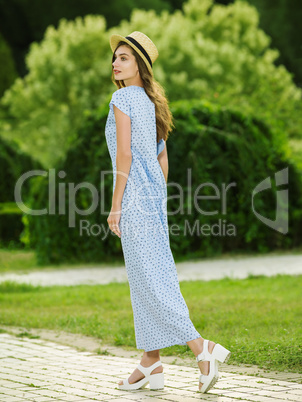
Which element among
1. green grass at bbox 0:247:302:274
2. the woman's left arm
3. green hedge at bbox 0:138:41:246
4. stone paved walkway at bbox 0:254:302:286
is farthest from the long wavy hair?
green hedge at bbox 0:138:41:246

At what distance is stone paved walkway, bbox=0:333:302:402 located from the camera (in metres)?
3.58

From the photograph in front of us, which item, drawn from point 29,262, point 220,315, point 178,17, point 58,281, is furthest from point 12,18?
point 220,315

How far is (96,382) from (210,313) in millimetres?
2351

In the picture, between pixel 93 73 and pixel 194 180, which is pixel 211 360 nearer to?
pixel 194 180

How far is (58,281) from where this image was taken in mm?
9352

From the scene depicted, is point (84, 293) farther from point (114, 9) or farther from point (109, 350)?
point (114, 9)

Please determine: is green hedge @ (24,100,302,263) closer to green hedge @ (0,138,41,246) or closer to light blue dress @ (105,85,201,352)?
green hedge @ (0,138,41,246)

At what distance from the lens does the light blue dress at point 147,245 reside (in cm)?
377

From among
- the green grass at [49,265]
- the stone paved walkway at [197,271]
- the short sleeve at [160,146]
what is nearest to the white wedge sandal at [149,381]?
the short sleeve at [160,146]

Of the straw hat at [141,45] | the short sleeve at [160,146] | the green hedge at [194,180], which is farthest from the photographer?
the green hedge at [194,180]

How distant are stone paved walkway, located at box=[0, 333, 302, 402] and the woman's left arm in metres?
0.88

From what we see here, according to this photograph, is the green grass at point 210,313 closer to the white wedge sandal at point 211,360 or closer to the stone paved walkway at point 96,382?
the stone paved walkway at point 96,382

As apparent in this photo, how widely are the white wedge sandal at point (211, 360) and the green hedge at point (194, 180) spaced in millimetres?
7588

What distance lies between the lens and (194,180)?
454 inches
